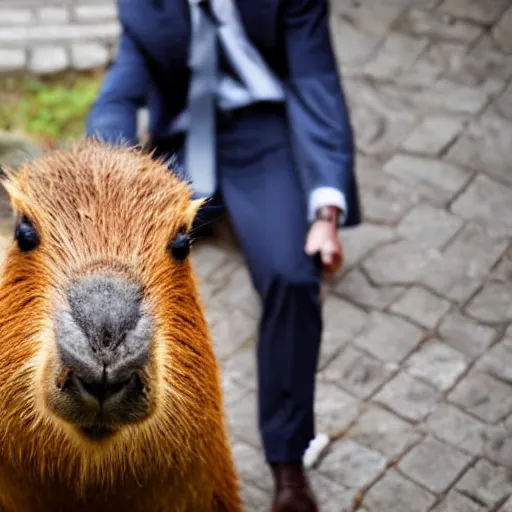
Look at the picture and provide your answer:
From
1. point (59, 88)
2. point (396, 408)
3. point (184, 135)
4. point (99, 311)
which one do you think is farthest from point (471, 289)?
point (99, 311)

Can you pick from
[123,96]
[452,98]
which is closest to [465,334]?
[452,98]

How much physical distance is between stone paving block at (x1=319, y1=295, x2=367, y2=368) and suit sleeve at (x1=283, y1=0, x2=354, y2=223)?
1.25 metres

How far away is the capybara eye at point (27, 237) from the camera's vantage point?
2.84 m

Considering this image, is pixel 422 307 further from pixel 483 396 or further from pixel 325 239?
pixel 325 239

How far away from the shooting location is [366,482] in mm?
5207

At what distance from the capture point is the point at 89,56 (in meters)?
7.93

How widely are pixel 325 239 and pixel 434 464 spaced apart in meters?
1.39

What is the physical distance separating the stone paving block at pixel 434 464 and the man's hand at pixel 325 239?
122 centimetres

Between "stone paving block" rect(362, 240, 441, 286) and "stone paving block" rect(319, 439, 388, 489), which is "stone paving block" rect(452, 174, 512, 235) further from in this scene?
"stone paving block" rect(319, 439, 388, 489)

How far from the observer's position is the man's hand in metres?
4.60

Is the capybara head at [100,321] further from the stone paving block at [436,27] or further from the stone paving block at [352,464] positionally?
the stone paving block at [436,27]

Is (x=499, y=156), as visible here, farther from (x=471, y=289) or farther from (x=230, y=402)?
(x=230, y=402)

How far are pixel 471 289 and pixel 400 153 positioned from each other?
129cm

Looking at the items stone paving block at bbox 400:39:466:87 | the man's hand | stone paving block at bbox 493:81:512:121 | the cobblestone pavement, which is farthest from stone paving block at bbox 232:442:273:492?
stone paving block at bbox 400:39:466:87
